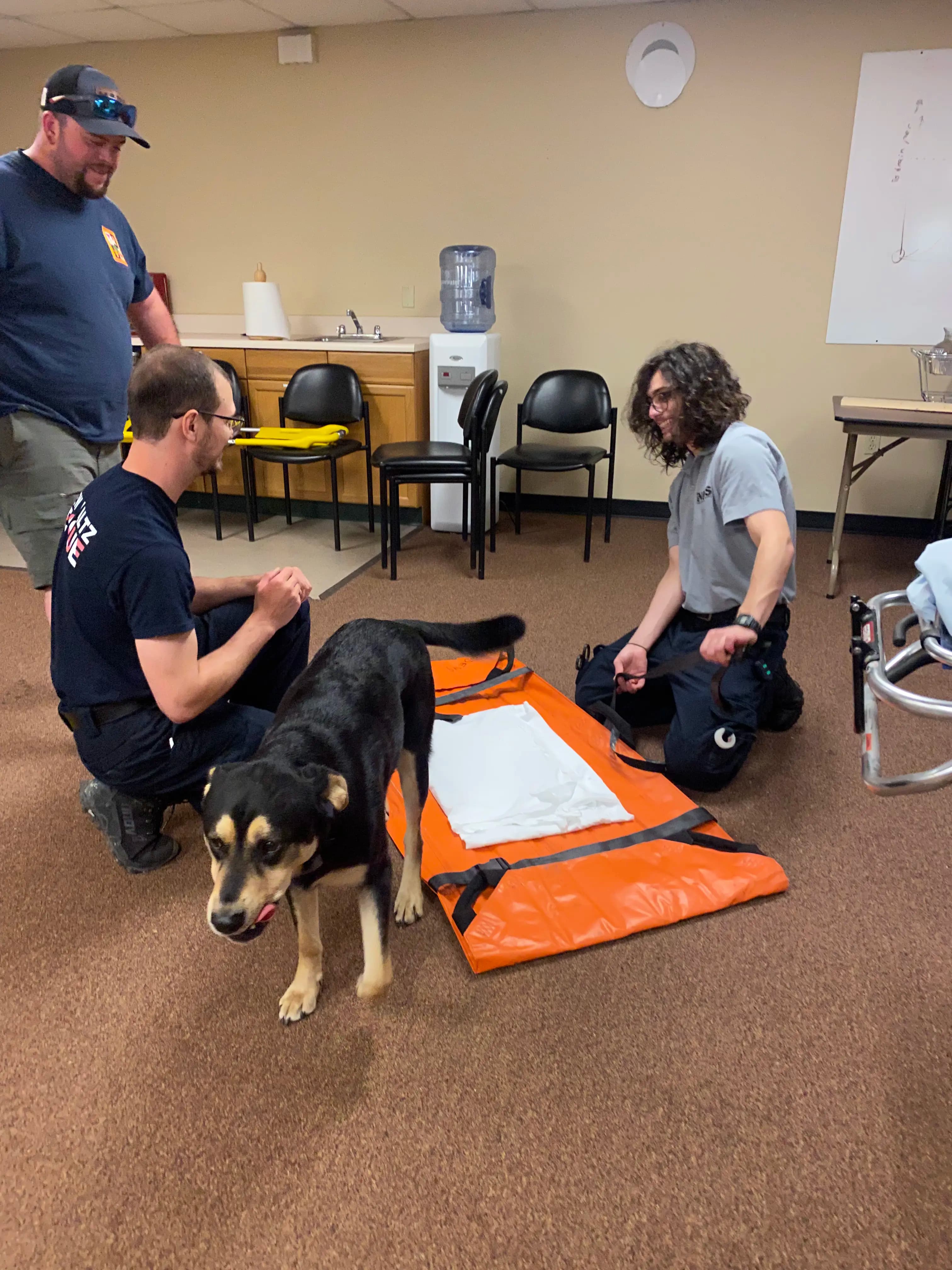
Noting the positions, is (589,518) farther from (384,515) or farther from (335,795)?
(335,795)

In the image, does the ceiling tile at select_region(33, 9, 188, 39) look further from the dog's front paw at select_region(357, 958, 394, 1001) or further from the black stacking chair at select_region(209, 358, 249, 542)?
the dog's front paw at select_region(357, 958, 394, 1001)

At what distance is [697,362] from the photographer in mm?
2145

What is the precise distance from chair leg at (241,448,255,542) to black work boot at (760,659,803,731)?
305 centimetres

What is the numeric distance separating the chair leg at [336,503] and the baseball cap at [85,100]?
7.31ft

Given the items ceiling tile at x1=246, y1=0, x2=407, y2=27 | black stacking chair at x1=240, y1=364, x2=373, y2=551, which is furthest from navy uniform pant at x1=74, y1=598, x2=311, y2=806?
ceiling tile at x1=246, y1=0, x2=407, y2=27

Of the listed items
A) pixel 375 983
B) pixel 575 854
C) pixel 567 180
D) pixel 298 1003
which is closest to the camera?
pixel 375 983

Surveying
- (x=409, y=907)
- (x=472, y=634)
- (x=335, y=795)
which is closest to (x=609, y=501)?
(x=472, y=634)

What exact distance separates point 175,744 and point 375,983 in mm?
699

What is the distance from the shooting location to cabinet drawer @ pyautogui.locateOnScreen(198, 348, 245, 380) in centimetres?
471

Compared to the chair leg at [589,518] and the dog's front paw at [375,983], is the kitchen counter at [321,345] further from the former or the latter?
the dog's front paw at [375,983]

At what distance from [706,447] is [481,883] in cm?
134

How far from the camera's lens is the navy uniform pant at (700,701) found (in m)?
2.15

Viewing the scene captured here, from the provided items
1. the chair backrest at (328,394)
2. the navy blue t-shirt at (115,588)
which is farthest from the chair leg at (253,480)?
the navy blue t-shirt at (115,588)

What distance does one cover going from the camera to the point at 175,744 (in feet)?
5.67
